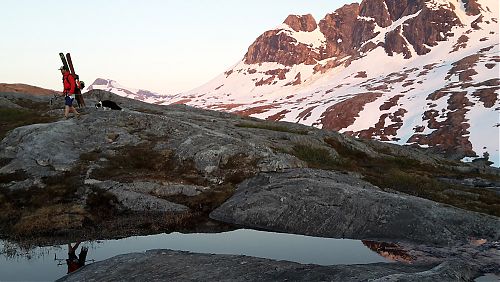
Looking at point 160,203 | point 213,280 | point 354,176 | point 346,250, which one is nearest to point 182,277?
point 213,280

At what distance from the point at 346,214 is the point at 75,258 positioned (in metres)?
13.5

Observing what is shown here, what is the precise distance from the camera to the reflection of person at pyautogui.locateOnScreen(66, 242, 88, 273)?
57.0 feet

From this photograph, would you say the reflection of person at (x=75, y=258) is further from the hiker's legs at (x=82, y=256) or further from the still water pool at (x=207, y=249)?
the still water pool at (x=207, y=249)

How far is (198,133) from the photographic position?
116 feet

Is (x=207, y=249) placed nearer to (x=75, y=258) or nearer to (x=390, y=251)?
(x=75, y=258)

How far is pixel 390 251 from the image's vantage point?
18.1 meters

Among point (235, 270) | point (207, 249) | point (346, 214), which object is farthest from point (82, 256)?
point (346, 214)

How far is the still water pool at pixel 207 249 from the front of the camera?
17.1 meters

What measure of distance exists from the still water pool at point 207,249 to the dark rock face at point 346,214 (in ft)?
3.37

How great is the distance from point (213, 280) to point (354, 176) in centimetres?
1958

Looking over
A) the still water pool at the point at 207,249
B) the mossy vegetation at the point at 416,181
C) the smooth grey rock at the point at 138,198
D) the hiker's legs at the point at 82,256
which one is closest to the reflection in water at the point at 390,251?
the still water pool at the point at 207,249

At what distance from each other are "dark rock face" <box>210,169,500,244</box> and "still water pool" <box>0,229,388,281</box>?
1026 millimetres

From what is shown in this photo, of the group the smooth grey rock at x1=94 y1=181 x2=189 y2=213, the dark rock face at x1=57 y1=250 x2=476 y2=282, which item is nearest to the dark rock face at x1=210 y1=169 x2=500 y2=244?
the smooth grey rock at x1=94 y1=181 x2=189 y2=213

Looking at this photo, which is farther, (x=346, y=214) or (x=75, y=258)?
(x=346, y=214)
